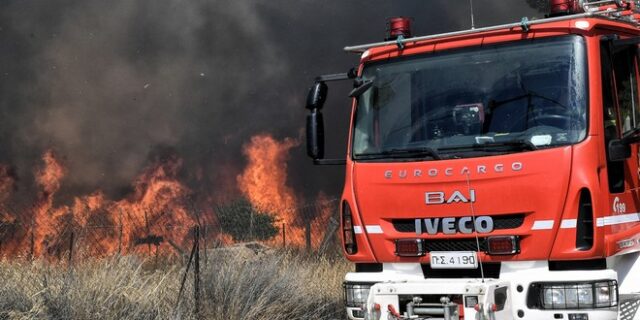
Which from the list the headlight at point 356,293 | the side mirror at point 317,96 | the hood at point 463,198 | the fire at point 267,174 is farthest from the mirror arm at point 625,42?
the fire at point 267,174

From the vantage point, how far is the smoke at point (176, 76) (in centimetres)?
2223

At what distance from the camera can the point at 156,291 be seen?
9016mm

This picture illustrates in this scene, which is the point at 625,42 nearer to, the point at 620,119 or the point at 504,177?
the point at 620,119

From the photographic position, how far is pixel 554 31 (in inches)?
297

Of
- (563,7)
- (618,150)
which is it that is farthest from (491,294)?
(563,7)

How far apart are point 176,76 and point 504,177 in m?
17.1

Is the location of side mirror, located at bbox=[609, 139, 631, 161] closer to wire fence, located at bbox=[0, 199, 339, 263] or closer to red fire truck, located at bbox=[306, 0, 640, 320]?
red fire truck, located at bbox=[306, 0, 640, 320]

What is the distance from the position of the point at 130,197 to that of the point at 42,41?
443 cm

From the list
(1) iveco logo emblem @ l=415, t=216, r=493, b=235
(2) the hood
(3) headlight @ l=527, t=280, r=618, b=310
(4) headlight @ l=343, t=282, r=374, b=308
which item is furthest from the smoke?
(3) headlight @ l=527, t=280, r=618, b=310

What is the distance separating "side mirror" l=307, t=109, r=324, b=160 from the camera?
8477 millimetres

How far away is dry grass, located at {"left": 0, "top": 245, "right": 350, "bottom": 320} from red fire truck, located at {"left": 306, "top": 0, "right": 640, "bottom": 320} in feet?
5.76

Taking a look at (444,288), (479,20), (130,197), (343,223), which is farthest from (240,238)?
(479,20)

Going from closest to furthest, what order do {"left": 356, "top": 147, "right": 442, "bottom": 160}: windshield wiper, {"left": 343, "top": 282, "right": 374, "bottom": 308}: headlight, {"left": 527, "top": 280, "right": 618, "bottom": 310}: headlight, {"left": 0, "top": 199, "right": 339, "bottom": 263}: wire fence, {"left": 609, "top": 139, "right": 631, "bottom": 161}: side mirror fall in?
1. {"left": 527, "top": 280, "right": 618, "bottom": 310}: headlight
2. {"left": 609, "top": 139, "right": 631, "bottom": 161}: side mirror
3. {"left": 356, "top": 147, "right": 442, "bottom": 160}: windshield wiper
4. {"left": 343, "top": 282, "right": 374, "bottom": 308}: headlight
5. {"left": 0, "top": 199, "right": 339, "bottom": 263}: wire fence

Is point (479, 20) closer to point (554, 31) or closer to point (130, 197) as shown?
point (130, 197)
